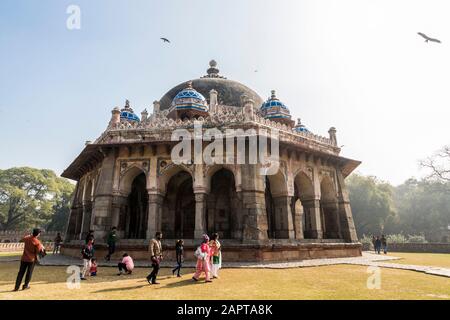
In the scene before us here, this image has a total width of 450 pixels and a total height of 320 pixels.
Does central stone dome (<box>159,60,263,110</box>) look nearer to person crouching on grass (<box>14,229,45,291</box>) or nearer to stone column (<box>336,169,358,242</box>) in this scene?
stone column (<box>336,169,358,242</box>)

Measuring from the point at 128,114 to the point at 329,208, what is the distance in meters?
13.6

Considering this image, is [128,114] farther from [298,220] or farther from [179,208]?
[298,220]

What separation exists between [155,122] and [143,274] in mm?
7626

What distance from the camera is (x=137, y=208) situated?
17.0 m

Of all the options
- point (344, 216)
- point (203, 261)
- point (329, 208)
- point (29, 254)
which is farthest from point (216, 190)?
point (29, 254)

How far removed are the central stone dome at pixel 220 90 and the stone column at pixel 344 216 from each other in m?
8.65

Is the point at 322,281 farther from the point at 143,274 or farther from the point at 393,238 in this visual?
the point at 393,238

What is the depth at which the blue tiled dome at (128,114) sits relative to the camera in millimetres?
18533

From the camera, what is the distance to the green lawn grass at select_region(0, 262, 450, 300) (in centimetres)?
557

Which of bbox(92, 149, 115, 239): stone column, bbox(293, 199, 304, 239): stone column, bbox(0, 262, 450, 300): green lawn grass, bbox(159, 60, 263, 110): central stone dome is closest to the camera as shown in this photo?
bbox(0, 262, 450, 300): green lawn grass

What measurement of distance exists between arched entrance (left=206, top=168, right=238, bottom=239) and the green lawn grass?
661cm

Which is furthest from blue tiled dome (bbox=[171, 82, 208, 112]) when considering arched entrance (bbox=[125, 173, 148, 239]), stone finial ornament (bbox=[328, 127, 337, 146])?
stone finial ornament (bbox=[328, 127, 337, 146])

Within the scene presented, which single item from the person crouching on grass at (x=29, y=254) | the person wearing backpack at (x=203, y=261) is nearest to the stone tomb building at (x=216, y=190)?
the person wearing backpack at (x=203, y=261)
